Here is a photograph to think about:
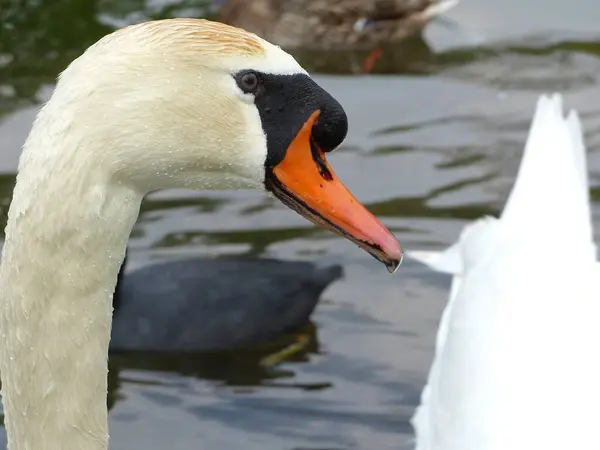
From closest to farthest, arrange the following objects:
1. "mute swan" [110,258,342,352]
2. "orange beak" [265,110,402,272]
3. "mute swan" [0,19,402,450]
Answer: "mute swan" [0,19,402,450], "orange beak" [265,110,402,272], "mute swan" [110,258,342,352]

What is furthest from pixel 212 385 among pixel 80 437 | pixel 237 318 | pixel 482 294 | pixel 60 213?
pixel 60 213

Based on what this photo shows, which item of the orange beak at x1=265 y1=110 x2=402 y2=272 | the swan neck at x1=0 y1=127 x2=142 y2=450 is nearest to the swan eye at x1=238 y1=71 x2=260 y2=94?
the orange beak at x1=265 y1=110 x2=402 y2=272

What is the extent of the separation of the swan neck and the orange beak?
13.6 inches

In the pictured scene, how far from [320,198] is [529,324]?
5.13 feet

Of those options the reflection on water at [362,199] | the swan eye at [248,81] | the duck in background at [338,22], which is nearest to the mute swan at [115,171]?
the swan eye at [248,81]

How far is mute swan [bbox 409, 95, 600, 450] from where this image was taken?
378cm

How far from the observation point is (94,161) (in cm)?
244

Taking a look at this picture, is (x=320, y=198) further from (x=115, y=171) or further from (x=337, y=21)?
(x=337, y=21)

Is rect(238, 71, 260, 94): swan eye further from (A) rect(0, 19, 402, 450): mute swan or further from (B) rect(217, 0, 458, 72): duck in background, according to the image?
(B) rect(217, 0, 458, 72): duck in background

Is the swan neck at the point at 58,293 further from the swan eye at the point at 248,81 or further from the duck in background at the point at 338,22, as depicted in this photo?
the duck in background at the point at 338,22

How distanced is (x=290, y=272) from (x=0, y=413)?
1335 mm

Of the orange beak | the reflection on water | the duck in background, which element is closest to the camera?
the orange beak

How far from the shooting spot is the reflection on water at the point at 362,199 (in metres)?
5.20

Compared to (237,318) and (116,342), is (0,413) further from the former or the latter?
(237,318)
